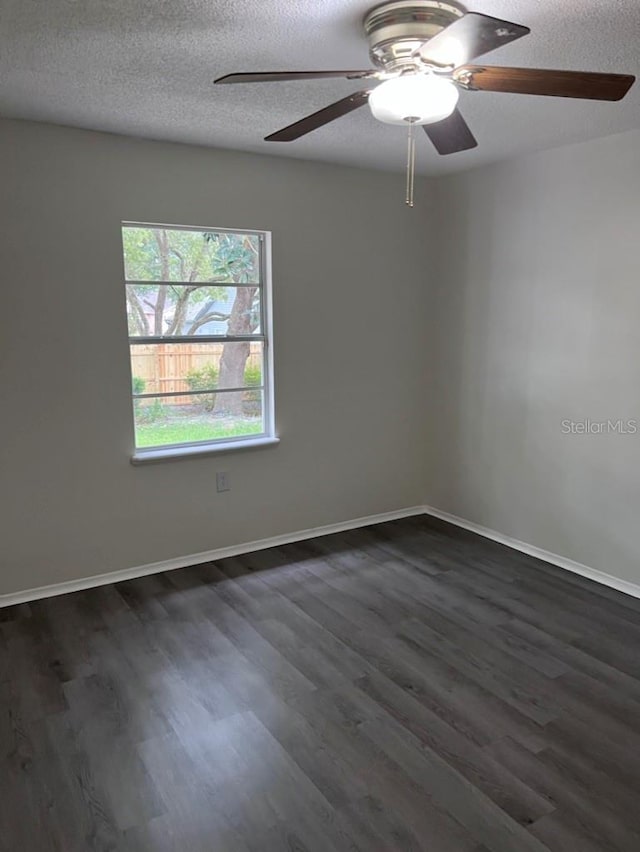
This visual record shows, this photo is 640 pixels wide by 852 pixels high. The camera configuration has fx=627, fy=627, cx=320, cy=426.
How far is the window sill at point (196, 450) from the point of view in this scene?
357 cm

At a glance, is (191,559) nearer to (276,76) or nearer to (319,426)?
(319,426)

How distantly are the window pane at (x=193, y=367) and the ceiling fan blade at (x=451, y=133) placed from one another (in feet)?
6.16

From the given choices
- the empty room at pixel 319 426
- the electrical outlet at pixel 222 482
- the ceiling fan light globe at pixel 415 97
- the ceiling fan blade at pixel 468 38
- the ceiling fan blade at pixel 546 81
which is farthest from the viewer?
the electrical outlet at pixel 222 482

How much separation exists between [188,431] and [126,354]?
0.63 m

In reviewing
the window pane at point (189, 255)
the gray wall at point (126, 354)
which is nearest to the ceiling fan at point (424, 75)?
the gray wall at point (126, 354)

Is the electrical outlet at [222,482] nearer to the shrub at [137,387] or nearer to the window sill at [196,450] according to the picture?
the window sill at [196,450]

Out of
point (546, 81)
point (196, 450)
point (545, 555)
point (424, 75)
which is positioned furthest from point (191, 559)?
point (546, 81)

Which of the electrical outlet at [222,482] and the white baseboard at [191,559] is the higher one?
the electrical outlet at [222,482]

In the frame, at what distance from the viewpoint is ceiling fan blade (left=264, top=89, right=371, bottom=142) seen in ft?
6.44

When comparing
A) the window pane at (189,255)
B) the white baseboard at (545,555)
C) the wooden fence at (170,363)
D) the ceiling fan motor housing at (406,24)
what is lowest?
the white baseboard at (545,555)

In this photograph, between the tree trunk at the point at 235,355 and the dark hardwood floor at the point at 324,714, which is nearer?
the dark hardwood floor at the point at 324,714

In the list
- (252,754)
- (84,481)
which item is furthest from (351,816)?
(84,481)

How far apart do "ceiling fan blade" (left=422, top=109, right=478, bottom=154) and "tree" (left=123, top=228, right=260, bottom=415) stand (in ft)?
5.59

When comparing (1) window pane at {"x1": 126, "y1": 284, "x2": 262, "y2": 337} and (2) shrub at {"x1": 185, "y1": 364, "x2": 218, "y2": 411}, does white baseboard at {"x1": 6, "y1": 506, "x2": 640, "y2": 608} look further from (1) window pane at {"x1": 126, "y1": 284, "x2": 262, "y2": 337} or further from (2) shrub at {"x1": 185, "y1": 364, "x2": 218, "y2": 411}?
(1) window pane at {"x1": 126, "y1": 284, "x2": 262, "y2": 337}
